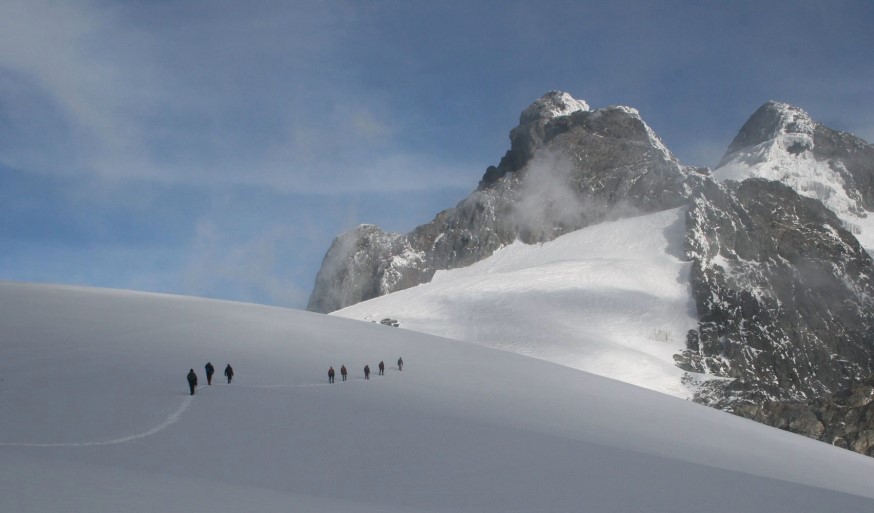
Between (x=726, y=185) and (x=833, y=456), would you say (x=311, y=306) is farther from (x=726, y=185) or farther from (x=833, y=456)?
(x=833, y=456)

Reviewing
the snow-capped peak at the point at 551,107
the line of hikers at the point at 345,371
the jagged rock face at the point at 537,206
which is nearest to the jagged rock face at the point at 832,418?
the line of hikers at the point at 345,371

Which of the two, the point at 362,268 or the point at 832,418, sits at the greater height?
the point at 362,268

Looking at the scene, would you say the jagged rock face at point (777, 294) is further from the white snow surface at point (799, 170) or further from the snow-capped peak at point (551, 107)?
the snow-capped peak at point (551, 107)

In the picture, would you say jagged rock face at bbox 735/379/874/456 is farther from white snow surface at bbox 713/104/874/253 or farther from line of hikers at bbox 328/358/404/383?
white snow surface at bbox 713/104/874/253

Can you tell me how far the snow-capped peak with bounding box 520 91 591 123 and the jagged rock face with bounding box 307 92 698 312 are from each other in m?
11.8

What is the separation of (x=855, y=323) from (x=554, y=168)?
2377 inches

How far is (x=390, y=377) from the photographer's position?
2758 cm

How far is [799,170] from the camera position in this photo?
15850 centimetres

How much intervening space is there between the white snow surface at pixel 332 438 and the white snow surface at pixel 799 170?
433 feet

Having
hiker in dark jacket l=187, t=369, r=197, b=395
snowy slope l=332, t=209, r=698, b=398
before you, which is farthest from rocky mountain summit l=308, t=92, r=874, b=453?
hiker in dark jacket l=187, t=369, r=197, b=395

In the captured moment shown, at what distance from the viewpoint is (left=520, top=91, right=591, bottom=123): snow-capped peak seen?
171750 mm

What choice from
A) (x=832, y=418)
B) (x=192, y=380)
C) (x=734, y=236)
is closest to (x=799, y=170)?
(x=734, y=236)

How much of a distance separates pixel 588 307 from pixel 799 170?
292 ft

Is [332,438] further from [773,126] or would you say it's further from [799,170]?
[773,126]
